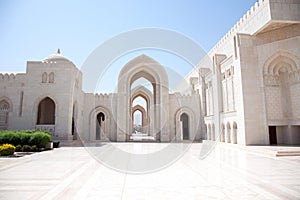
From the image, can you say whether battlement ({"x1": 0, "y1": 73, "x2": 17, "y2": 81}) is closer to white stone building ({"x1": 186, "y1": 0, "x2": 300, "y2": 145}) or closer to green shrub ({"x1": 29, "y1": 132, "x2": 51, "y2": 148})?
green shrub ({"x1": 29, "y1": 132, "x2": 51, "y2": 148})

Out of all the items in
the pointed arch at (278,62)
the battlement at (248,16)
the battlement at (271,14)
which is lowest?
the pointed arch at (278,62)

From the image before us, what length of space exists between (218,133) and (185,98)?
5863 mm

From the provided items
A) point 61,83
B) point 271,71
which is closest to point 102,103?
point 61,83

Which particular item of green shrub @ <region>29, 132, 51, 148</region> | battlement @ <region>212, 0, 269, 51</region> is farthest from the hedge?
battlement @ <region>212, 0, 269, 51</region>

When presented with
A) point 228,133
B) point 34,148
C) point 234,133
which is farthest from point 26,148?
point 228,133

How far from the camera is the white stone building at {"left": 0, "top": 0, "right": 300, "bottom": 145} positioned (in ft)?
37.9

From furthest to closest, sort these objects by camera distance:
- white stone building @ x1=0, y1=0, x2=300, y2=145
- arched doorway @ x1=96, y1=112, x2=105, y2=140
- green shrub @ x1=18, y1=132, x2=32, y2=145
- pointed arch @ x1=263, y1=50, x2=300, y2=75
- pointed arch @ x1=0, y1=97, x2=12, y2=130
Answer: arched doorway @ x1=96, y1=112, x2=105, y2=140 < pointed arch @ x1=0, y1=97, x2=12, y2=130 < pointed arch @ x1=263, y1=50, x2=300, y2=75 < white stone building @ x1=0, y1=0, x2=300, y2=145 < green shrub @ x1=18, y1=132, x2=32, y2=145

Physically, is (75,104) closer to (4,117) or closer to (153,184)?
(4,117)

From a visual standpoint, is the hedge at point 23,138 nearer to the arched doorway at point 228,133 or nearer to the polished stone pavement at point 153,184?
the polished stone pavement at point 153,184

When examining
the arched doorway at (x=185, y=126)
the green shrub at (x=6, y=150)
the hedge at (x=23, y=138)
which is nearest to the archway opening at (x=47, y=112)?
the hedge at (x=23, y=138)

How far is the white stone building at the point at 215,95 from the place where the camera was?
37.9ft

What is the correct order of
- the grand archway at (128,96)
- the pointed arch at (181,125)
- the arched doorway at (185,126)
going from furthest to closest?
the arched doorway at (185,126) < the pointed arch at (181,125) < the grand archway at (128,96)

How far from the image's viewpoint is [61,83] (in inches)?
622

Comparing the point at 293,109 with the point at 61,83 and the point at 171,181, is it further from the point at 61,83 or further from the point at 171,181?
the point at 61,83
